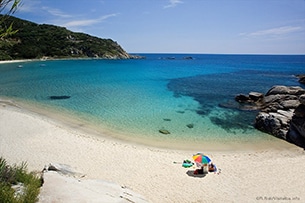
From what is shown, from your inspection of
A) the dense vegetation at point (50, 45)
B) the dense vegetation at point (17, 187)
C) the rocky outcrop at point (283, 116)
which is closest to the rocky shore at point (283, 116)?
the rocky outcrop at point (283, 116)

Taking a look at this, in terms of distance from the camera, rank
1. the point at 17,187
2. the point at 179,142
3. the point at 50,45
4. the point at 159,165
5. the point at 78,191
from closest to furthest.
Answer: the point at 17,187, the point at 78,191, the point at 159,165, the point at 179,142, the point at 50,45

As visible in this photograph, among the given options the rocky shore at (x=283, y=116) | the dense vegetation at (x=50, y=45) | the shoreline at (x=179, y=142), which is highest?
the dense vegetation at (x=50, y=45)

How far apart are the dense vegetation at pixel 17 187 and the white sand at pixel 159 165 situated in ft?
13.3

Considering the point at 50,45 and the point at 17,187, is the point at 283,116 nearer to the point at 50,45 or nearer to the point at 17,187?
the point at 17,187

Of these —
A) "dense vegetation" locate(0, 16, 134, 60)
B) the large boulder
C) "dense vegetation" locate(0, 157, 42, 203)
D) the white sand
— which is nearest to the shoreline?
the white sand

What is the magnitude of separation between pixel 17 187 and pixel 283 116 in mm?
23766

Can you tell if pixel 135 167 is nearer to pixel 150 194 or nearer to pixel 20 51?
pixel 150 194

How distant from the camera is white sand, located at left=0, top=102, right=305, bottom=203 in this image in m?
11.3

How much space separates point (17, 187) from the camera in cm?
808

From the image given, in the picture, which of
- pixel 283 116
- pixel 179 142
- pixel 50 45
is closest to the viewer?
pixel 179 142

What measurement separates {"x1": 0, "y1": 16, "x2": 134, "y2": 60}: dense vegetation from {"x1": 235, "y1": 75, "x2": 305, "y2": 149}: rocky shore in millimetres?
94196

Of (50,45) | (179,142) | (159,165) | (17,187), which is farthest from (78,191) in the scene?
(50,45)

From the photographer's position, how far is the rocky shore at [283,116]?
764 inches

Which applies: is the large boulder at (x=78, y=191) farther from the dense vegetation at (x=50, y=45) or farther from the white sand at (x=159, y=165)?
the dense vegetation at (x=50, y=45)
